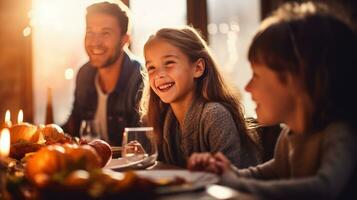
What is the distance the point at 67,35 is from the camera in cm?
413

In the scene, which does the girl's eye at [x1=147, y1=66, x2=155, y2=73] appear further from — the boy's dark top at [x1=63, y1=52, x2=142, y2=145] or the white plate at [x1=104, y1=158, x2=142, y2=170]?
the boy's dark top at [x1=63, y1=52, x2=142, y2=145]

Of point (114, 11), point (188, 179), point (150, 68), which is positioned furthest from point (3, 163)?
point (114, 11)

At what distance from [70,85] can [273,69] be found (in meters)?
3.11

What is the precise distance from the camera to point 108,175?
875 mm

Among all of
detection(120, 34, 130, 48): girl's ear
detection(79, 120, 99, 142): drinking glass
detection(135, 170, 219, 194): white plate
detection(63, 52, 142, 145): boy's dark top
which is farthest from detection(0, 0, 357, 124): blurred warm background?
detection(135, 170, 219, 194): white plate

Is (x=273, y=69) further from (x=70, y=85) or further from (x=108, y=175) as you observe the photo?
(x=70, y=85)

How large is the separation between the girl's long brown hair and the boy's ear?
12 millimetres

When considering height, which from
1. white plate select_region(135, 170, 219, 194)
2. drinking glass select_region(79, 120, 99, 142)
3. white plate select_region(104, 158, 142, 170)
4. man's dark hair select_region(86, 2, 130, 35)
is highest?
man's dark hair select_region(86, 2, 130, 35)

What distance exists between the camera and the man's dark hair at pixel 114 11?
3.43 metres

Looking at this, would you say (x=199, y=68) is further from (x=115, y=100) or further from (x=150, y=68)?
(x=115, y=100)

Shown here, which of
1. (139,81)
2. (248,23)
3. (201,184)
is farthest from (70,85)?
(201,184)

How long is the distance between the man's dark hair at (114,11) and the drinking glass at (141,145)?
80.9 inches

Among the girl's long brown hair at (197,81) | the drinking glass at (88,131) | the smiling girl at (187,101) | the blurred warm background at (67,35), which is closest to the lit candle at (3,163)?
the smiling girl at (187,101)

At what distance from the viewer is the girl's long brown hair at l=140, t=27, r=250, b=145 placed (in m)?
2.00
